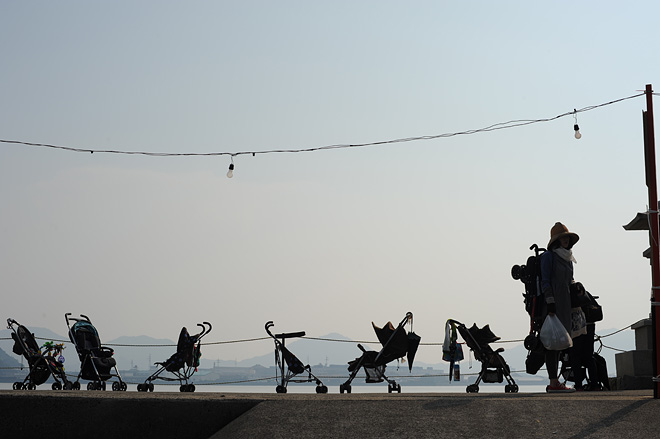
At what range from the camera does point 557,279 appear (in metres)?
10.1

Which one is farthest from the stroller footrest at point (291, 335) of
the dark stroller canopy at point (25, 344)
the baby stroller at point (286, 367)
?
the dark stroller canopy at point (25, 344)

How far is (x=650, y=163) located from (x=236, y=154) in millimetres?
8514

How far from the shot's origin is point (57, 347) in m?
13.9

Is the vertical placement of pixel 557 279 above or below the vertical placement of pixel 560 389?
above

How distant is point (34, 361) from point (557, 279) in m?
7.79

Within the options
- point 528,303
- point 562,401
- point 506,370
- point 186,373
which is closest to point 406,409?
point 562,401

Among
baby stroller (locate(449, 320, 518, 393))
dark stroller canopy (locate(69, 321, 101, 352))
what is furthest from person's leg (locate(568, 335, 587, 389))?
dark stroller canopy (locate(69, 321, 101, 352))

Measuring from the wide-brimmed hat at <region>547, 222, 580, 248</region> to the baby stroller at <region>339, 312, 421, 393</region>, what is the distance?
10.3ft

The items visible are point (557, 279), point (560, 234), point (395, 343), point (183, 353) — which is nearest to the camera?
point (557, 279)

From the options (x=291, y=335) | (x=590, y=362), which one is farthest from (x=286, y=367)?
(x=590, y=362)

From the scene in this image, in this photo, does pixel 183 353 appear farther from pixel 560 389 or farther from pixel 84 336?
pixel 560 389

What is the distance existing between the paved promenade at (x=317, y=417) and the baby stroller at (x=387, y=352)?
519 cm

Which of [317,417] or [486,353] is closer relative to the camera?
[317,417]

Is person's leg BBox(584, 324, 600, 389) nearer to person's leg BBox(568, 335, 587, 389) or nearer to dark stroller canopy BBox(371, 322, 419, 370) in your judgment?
person's leg BBox(568, 335, 587, 389)
